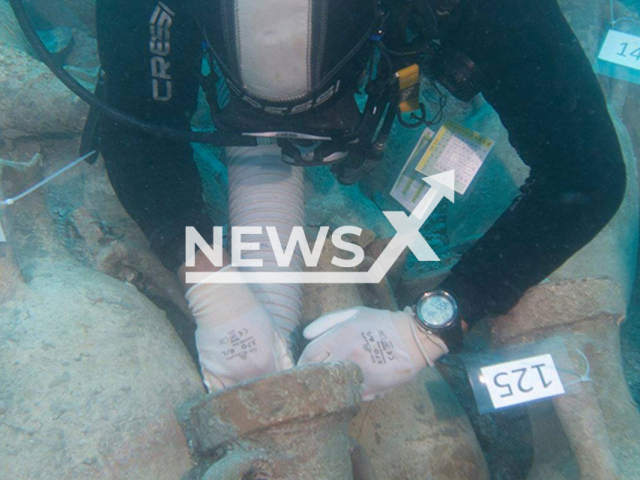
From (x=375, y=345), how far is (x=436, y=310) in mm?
337

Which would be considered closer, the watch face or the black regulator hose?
the black regulator hose

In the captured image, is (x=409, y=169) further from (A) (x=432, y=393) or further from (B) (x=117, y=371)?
(B) (x=117, y=371)

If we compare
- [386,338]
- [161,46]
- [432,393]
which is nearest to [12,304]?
[161,46]

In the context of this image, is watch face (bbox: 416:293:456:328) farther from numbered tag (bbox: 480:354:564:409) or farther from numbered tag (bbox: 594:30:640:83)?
numbered tag (bbox: 594:30:640:83)

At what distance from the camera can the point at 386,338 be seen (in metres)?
1.84

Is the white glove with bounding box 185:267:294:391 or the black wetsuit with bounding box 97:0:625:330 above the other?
the black wetsuit with bounding box 97:0:625:330

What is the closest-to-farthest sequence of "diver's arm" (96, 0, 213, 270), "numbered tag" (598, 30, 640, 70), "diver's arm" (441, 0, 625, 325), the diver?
the diver, "diver's arm" (441, 0, 625, 325), "diver's arm" (96, 0, 213, 270), "numbered tag" (598, 30, 640, 70)

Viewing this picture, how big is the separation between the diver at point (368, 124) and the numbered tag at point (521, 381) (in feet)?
0.65

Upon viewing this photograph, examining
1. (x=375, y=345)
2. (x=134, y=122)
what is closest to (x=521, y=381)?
(x=375, y=345)

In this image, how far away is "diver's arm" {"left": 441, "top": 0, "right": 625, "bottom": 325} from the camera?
5.51 feet

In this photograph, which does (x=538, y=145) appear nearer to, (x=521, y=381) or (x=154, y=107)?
(x=521, y=381)

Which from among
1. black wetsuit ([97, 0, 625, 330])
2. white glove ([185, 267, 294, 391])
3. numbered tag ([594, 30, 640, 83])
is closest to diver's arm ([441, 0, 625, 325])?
black wetsuit ([97, 0, 625, 330])

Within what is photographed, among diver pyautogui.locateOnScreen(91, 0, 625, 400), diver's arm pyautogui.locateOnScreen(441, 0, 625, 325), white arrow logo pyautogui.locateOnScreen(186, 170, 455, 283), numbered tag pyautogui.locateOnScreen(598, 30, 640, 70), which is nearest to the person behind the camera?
diver pyautogui.locateOnScreen(91, 0, 625, 400)

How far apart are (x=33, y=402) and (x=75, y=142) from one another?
1.67m
